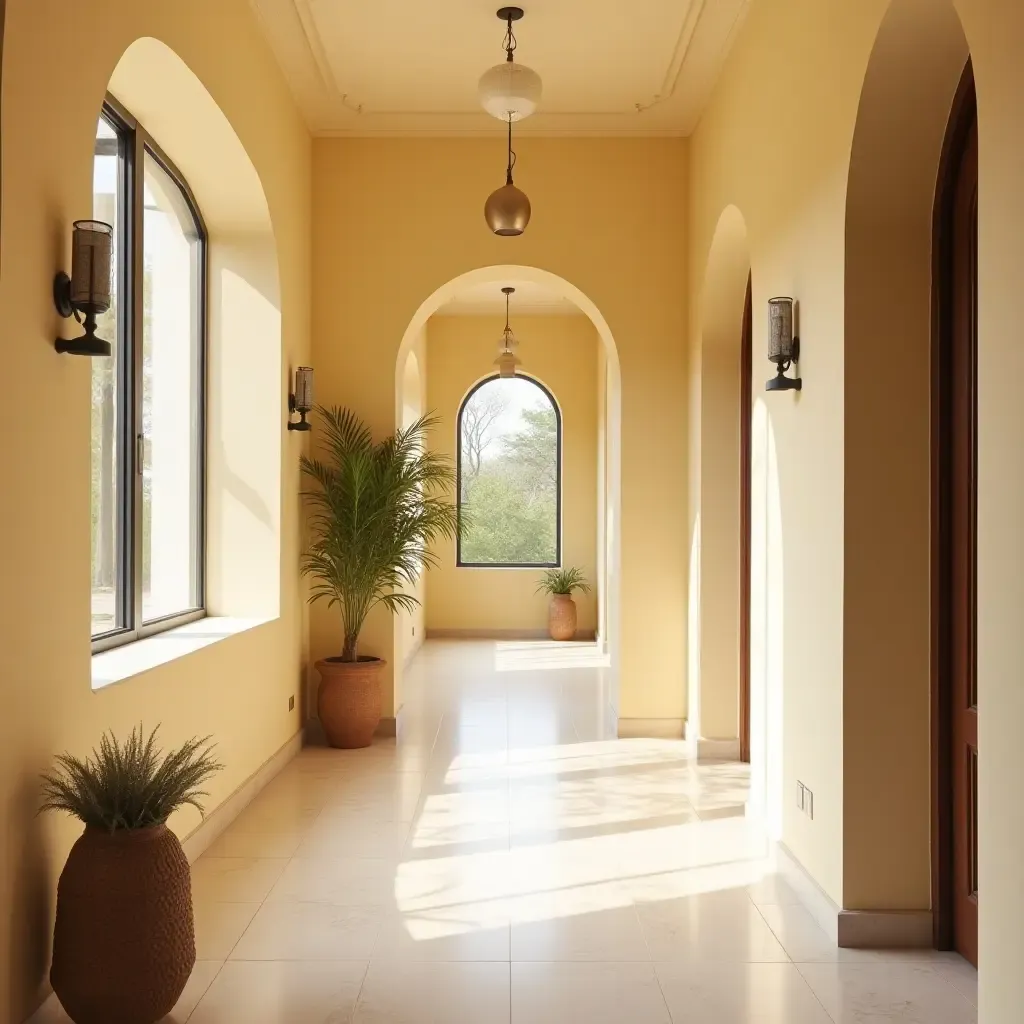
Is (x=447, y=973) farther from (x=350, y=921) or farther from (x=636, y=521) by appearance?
(x=636, y=521)

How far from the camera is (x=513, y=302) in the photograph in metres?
10.9

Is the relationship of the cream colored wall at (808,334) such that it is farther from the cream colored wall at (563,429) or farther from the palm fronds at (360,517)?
the cream colored wall at (563,429)

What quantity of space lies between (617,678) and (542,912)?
2.96m

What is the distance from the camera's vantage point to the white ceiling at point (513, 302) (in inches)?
402

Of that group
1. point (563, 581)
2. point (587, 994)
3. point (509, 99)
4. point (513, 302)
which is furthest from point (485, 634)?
point (587, 994)

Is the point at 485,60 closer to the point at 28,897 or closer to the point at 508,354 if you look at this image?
the point at 28,897

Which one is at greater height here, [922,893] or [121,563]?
[121,563]

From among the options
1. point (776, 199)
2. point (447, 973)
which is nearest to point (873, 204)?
point (776, 199)

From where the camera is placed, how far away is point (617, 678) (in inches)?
252

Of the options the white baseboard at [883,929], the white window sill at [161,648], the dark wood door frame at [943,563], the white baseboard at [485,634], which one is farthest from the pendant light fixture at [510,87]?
the white baseboard at [485,634]

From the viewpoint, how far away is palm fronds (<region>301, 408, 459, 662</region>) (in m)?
5.89

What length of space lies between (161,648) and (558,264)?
341cm

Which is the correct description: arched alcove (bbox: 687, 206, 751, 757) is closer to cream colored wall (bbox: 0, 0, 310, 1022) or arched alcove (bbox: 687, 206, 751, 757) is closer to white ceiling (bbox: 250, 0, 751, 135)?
white ceiling (bbox: 250, 0, 751, 135)

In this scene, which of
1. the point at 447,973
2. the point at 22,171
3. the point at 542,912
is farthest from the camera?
the point at 542,912
